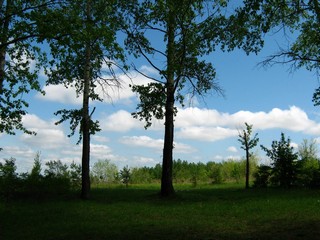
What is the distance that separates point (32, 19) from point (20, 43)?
1.43m

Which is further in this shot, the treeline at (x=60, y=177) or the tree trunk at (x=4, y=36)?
the treeline at (x=60, y=177)

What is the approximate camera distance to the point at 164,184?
74.2 feet

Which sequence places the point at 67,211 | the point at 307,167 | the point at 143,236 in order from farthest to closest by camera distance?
the point at 307,167
the point at 67,211
the point at 143,236

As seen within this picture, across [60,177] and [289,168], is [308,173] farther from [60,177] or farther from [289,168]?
[60,177]

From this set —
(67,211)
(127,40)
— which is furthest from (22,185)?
(127,40)

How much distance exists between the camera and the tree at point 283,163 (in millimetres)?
27489

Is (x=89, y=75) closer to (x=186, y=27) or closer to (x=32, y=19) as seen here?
(x=186, y=27)

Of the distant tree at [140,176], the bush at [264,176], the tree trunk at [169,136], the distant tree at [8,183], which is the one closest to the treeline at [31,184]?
the distant tree at [8,183]

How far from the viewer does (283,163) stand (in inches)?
1094

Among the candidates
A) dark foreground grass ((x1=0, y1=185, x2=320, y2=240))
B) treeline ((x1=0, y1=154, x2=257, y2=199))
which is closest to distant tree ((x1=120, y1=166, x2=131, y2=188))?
treeline ((x1=0, y1=154, x2=257, y2=199))

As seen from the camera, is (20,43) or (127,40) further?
(127,40)

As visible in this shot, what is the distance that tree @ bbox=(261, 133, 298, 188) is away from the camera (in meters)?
27.5

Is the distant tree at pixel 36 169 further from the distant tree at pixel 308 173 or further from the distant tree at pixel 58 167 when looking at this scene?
the distant tree at pixel 308 173

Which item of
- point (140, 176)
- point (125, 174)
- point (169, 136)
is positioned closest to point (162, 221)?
point (169, 136)
